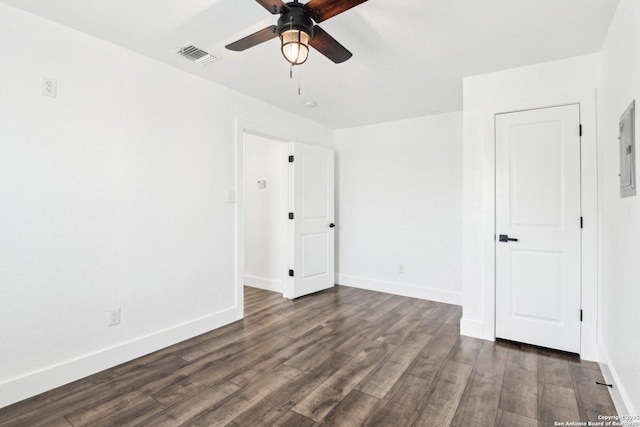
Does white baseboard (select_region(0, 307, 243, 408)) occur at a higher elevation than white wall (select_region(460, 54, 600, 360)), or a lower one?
lower

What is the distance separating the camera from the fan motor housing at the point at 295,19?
5.43ft

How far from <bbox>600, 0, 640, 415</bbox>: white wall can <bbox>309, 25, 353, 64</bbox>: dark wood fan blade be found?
1.52m

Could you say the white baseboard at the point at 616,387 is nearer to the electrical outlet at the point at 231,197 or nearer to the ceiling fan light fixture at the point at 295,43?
the ceiling fan light fixture at the point at 295,43

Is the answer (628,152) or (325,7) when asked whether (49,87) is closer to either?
(325,7)

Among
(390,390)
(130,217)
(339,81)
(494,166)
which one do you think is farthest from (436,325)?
(130,217)

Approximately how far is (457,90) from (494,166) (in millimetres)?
988

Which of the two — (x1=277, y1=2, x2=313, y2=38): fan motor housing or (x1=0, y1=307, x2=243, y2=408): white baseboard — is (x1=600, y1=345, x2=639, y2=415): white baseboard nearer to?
(x1=277, y1=2, x2=313, y2=38): fan motor housing

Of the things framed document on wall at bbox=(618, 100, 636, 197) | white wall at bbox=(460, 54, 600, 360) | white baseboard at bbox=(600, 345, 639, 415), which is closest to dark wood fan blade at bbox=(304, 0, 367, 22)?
framed document on wall at bbox=(618, 100, 636, 197)

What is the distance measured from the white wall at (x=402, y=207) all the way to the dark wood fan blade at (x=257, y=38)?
3.05 meters

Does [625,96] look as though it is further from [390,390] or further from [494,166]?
[390,390]

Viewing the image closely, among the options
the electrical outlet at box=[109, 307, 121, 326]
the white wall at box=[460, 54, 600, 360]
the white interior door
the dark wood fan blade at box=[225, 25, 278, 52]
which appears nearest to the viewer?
the dark wood fan blade at box=[225, 25, 278, 52]

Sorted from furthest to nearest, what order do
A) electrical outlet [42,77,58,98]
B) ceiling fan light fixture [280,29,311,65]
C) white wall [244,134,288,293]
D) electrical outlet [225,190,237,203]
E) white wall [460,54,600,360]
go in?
white wall [244,134,288,293] < electrical outlet [225,190,237,203] < white wall [460,54,600,360] < electrical outlet [42,77,58,98] < ceiling fan light fixture [280,29,311,65]

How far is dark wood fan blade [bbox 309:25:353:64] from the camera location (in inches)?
71.1

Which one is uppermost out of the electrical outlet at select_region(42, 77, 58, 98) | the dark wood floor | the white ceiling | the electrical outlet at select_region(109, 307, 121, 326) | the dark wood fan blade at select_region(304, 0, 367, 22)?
the white ceiling
